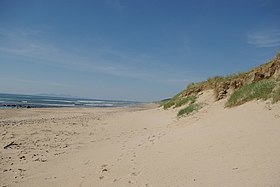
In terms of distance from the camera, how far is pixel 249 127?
7168mm

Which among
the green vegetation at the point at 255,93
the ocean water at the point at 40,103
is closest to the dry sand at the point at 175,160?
the green vegetation at the point at 255,93

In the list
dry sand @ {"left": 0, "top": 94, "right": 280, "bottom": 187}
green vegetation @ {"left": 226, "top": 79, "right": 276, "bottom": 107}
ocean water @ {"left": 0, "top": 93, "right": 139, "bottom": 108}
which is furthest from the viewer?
ocean water @ {"left": 0, "top": 93, "right": 139, "bottom": 108}

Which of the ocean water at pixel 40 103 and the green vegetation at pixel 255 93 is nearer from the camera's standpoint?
the green vegetation at pixel 255 93

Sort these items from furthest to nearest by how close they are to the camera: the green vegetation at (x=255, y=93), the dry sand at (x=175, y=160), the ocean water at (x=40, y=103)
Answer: the ocean water at (x=40, y=103), the green vegetation at (x=255, y=93), the dry sand at (x=175, y=160)

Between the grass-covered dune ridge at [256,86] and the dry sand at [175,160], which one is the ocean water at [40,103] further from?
the dry sand at [175,160]

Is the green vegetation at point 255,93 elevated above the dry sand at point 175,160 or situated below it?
above

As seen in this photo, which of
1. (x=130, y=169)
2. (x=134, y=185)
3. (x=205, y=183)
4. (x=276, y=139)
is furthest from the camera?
(x=130, y=169)

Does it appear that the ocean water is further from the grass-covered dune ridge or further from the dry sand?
the dry sand

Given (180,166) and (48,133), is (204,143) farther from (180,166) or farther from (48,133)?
(48,133)

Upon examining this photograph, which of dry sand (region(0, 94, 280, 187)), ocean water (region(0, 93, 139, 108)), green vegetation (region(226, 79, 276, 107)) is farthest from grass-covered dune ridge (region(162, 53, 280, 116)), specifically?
ocean water (region(0, 93, 139, 108))

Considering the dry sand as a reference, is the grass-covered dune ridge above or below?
above

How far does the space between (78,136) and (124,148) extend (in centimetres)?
449

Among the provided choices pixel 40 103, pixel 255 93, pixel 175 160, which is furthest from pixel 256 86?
pixel 40 103

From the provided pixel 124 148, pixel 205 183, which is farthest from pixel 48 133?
pixel 205 183
